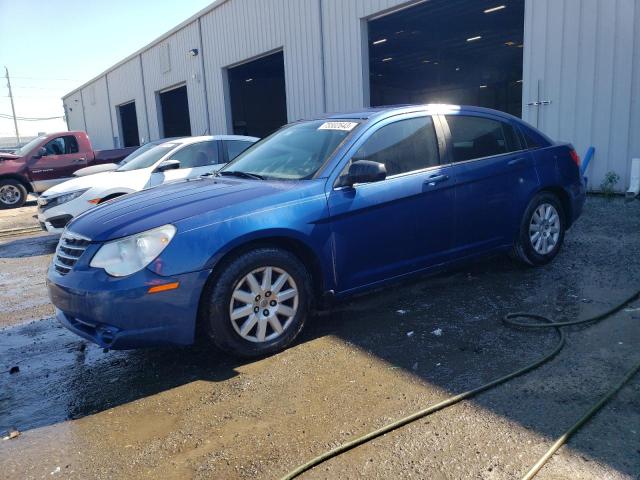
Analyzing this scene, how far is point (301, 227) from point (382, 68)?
2526 centimetres

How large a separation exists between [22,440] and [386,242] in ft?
8.70

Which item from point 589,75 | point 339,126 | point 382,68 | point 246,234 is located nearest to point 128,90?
point 382,68

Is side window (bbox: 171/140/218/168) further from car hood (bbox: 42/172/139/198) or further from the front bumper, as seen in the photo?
the front bumper

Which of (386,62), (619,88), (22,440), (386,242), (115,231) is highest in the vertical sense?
(386,62)

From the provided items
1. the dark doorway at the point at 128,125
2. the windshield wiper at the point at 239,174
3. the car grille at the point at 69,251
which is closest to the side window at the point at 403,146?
the windshield wiper at the point at 239,174

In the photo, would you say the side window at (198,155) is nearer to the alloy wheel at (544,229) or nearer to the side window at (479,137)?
the side window at (479,137)

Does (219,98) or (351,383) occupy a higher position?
(219,98)

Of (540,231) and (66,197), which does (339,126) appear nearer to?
(540,231)

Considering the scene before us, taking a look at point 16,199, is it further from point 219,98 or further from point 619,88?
point 619,88

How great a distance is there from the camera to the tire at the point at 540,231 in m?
5.10

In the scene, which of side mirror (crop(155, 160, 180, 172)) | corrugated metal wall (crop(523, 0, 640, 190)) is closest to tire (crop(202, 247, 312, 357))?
side mirror (crop(155, 160, 180, 172))

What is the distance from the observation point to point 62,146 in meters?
14.4

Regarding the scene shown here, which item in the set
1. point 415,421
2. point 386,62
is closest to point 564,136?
point 415,421

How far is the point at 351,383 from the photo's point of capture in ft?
10.8
